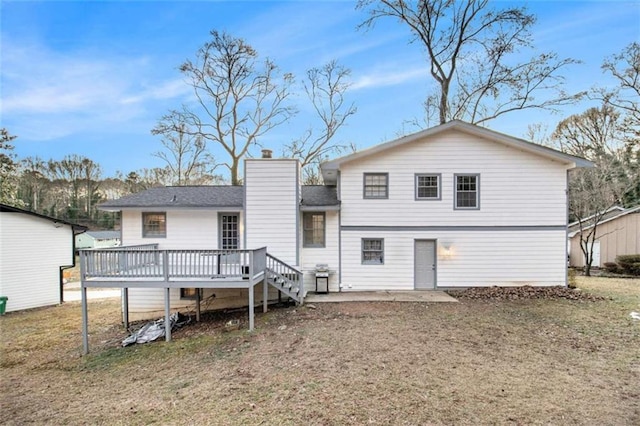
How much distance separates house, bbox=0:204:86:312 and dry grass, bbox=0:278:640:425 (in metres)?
6.27

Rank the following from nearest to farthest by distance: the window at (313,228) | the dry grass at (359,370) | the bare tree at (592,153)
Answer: the dry grass at (359,370), the window at (313,228), the bare tree at (592,153)

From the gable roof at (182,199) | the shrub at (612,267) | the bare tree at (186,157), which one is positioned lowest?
the shrub at (612,267)

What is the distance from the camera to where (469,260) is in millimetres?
11852

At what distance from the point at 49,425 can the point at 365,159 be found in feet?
35.3

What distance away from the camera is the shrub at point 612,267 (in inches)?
712

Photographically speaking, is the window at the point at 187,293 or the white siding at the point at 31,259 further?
the white siding at the point at 31,259

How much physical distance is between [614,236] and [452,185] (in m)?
15.2

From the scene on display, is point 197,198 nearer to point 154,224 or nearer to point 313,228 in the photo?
point 154,224

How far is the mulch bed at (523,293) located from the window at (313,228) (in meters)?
5.25

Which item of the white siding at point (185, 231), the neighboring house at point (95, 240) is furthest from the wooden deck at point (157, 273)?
the neighboring house at point (95, 240)

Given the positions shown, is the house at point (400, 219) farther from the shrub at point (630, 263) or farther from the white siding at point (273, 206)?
the shrub at point (630, 263)

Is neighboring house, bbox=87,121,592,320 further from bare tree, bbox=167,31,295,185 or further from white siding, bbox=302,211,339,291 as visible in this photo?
bare tree, bbox=167,31,295,185

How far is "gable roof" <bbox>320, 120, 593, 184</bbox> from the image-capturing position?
36.8ft

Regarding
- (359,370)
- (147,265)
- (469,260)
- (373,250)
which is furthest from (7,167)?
(469,260)
